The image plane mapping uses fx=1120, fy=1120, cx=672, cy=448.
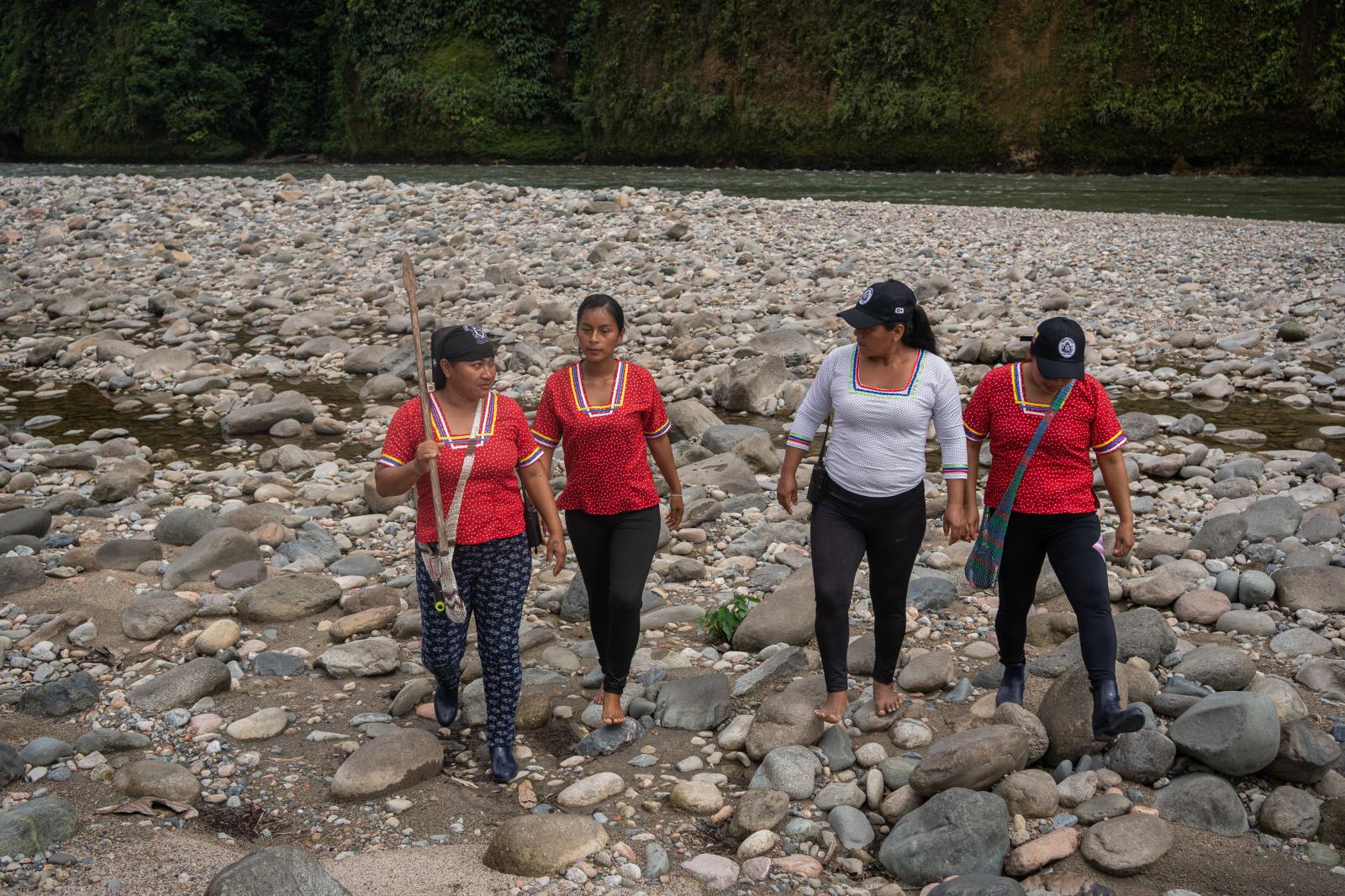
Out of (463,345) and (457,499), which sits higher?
(463,345)

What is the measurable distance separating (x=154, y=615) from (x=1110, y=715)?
13.7ft

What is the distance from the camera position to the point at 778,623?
5.16 metres

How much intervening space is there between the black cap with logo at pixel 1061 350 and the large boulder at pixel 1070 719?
3.55ft

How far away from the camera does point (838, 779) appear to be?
4023 mm

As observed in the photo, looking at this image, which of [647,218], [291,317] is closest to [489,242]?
[647,218]

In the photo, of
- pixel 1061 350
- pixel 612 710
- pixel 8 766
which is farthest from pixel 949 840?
pixel 8 766

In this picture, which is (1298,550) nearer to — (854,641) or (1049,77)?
(854,641)

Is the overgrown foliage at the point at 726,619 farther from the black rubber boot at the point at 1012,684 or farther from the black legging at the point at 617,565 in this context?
the black rubber boot at the point at 1012,684

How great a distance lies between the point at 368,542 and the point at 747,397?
3823 millimetres

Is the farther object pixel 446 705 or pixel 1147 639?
pixel 1147 639

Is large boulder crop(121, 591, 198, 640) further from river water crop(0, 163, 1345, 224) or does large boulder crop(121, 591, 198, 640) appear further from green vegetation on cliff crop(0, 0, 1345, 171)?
green vegetation on cliff crop(0, 0, 1345, 171)

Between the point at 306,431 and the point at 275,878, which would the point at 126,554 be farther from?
the point at 275,878

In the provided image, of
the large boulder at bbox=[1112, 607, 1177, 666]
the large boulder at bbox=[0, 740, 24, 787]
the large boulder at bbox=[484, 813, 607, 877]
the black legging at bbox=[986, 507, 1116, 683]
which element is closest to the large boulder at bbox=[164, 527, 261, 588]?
the large boulder at bbox=[0, 740, 24, 787]

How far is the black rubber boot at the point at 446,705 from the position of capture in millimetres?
4418
